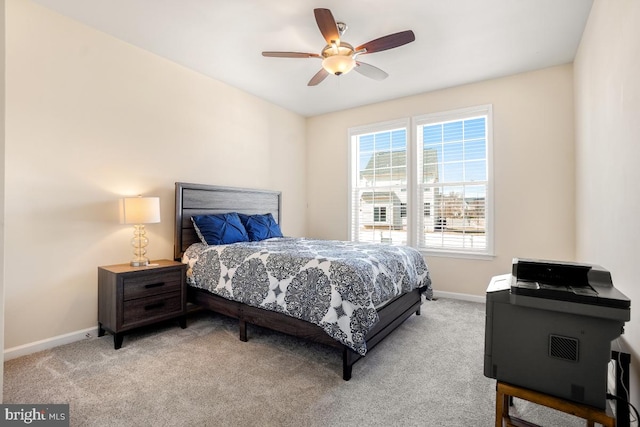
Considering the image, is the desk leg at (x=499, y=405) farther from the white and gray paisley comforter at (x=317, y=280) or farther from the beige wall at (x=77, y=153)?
the beige wall at (x=77, y=153)

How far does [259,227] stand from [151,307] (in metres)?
1.52

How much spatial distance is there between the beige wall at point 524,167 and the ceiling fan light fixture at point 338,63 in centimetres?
211

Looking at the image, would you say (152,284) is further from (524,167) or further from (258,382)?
(524,167)

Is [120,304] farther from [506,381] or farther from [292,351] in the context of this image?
[506,381]

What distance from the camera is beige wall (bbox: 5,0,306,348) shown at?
243 centimetres

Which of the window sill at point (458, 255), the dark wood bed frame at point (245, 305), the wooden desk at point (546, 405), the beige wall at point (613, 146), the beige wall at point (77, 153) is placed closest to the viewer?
the wooden desk at point (546, 405)

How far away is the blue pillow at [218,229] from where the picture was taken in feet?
11.1

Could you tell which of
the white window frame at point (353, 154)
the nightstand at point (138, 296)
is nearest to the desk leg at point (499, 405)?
the nightstand at point (138, 296)

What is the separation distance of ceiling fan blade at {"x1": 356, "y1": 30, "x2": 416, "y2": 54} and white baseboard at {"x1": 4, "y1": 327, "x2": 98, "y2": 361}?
348 centimetres

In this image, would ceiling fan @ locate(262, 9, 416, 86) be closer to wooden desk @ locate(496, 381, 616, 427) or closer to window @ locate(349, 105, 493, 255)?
window @ locate(349, 105, 493, 255)

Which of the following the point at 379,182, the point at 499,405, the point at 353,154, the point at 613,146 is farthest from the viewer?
the point at 353,154

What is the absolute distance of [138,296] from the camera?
2.70 metres

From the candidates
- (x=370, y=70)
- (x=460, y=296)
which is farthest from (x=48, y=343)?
(x=460, y=296)

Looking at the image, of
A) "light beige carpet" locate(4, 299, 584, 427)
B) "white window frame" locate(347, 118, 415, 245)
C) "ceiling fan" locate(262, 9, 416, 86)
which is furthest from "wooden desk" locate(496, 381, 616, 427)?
"white window frame" locate(347, 118, 415, 245)
